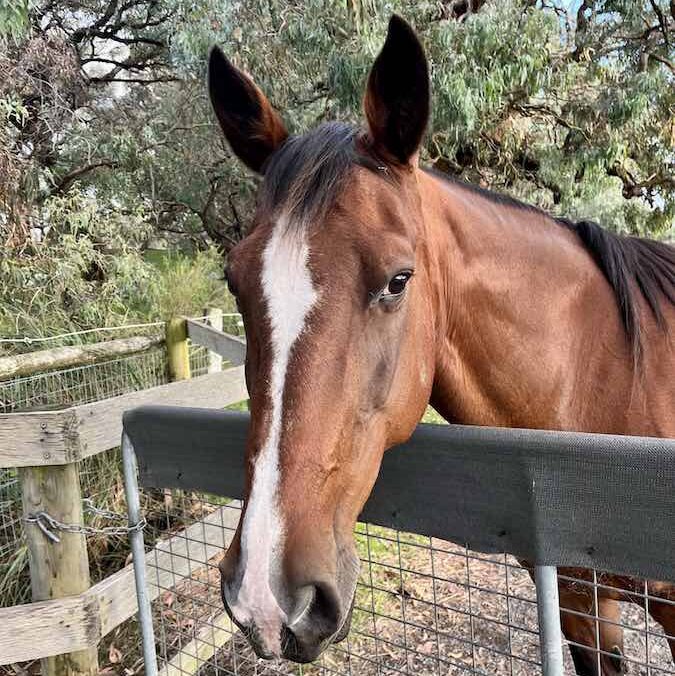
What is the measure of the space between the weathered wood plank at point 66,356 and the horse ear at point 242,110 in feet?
6.47

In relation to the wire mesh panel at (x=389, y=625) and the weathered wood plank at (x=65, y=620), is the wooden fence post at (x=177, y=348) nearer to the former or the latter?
the wire mesh panel at (x=389, y=625)

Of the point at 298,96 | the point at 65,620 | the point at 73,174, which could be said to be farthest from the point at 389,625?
the point at 73,174

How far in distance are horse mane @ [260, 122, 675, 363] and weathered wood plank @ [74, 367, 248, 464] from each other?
52.0 inches

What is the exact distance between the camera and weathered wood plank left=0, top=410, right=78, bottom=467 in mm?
2100

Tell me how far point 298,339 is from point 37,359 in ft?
8.14

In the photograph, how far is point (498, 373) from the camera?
1.69 meters

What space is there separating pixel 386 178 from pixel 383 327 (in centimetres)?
42

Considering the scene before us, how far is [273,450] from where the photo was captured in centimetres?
112

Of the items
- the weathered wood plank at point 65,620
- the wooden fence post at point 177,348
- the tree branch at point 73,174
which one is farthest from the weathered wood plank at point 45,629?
the tree branch at point 73,174

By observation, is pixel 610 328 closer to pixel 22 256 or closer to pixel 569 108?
pixel 22 256

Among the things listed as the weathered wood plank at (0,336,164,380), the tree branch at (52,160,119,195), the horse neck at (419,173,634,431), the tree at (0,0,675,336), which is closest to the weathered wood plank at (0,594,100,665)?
the weathered wood plank at (0,336,164,380)

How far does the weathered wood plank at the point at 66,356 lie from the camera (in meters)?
2.98

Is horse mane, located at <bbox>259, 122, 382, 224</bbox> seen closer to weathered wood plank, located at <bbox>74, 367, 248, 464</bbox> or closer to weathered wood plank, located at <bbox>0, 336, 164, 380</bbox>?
weathered wood plank, located at <bbox>74, 367, 248, 464</bbox>

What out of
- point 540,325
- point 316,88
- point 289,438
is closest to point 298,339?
point 289,438
